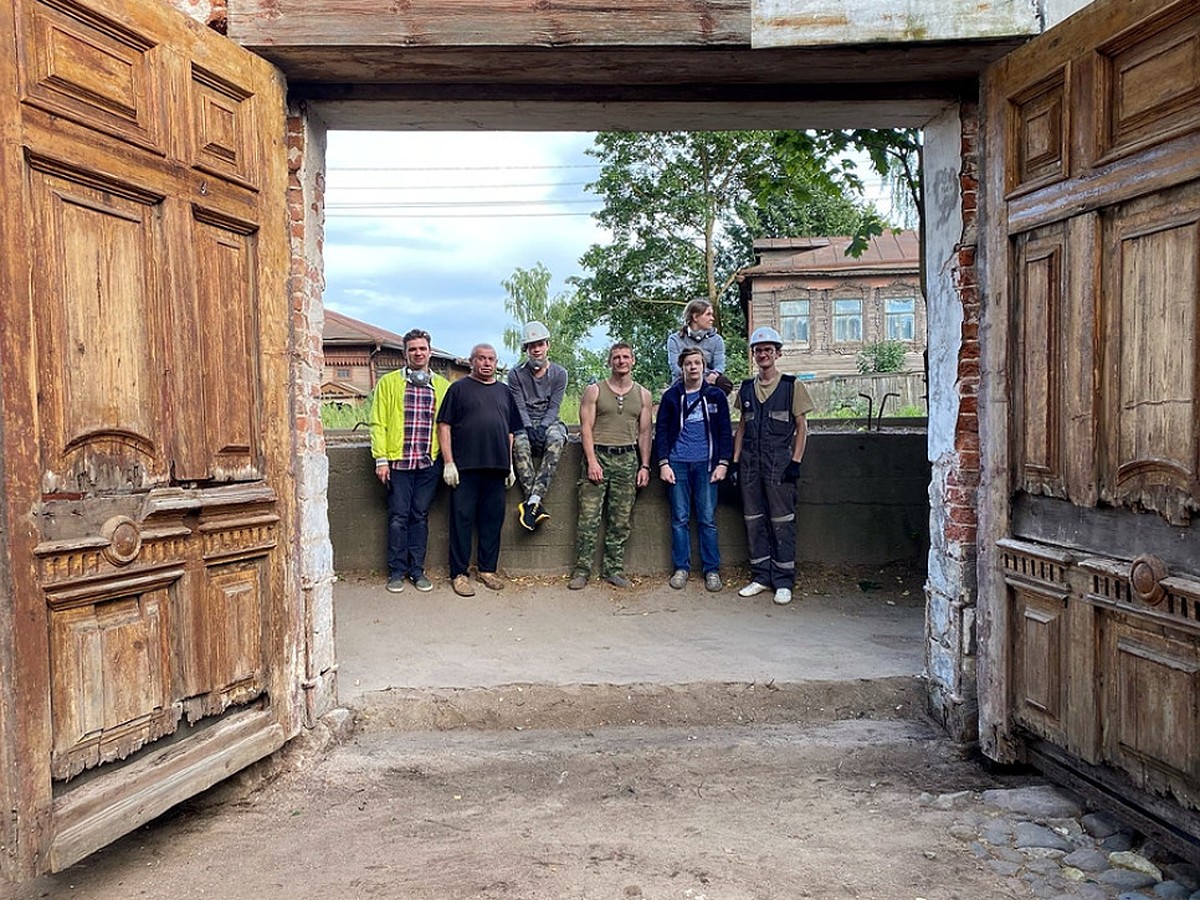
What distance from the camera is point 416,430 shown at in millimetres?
6691

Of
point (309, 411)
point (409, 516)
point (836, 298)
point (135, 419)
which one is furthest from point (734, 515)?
point (836, 298)

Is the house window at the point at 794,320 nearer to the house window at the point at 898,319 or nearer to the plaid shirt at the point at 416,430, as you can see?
the house window at the point at 898,319

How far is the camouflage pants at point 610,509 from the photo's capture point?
6883mm

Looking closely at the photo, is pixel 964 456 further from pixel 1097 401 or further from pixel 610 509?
pixel 610 509

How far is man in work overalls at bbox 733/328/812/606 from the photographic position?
6453 mm

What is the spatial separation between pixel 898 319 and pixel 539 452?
82.4 feet

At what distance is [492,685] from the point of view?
4684mm

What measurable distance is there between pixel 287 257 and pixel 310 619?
5.58 feet

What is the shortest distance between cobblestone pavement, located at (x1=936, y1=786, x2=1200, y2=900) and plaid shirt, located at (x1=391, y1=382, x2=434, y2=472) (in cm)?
436

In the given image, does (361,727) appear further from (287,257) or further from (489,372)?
(489,372)

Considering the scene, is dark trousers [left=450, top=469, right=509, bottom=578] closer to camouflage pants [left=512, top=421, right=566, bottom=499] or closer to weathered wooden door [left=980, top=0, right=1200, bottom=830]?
camouflage pants [left=512, top=421, right=566, bottom=499]

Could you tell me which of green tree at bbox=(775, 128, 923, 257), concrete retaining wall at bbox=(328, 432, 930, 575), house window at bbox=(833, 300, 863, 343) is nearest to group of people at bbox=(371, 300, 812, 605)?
concrete retaining wall at bbox=(328, 432, 930, 575)

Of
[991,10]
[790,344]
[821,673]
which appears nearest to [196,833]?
[821,673]

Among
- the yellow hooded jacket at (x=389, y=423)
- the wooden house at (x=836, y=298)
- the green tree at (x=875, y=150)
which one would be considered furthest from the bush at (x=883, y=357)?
the yellow hooded jacket at (x=389, y=423)
